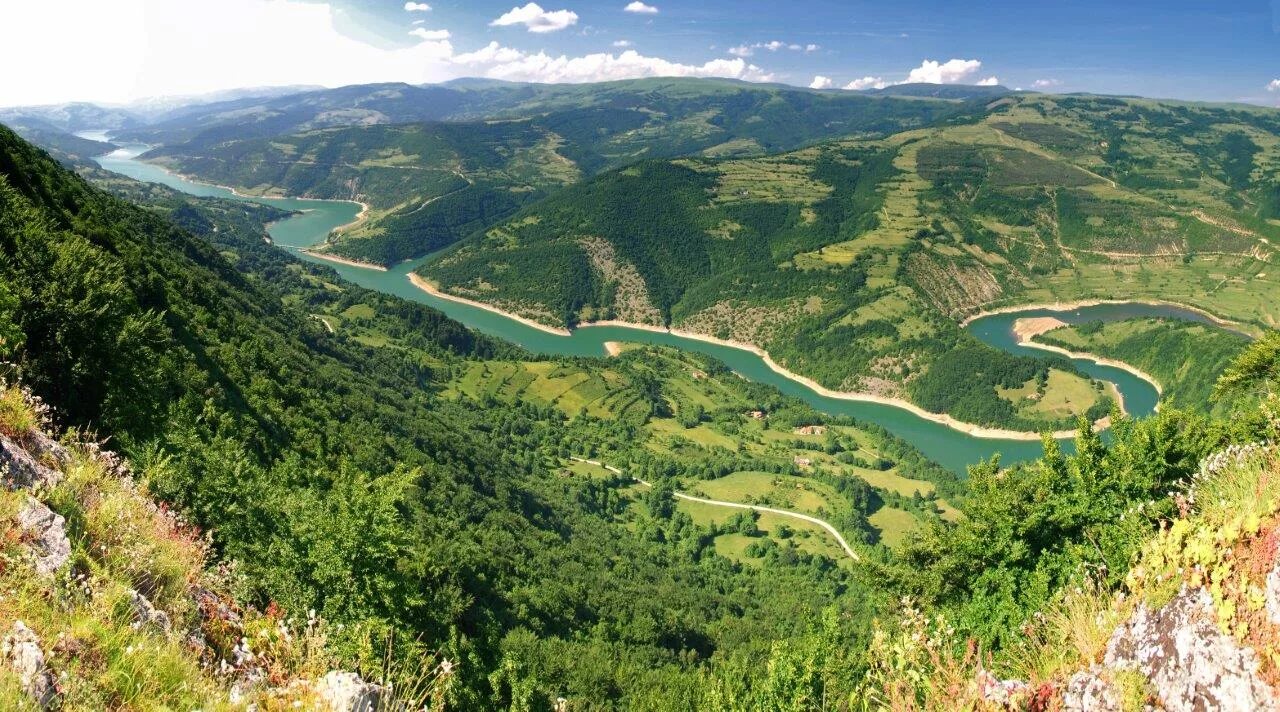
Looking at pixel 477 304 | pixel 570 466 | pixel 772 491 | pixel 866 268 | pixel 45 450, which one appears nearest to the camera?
pixel 45 450

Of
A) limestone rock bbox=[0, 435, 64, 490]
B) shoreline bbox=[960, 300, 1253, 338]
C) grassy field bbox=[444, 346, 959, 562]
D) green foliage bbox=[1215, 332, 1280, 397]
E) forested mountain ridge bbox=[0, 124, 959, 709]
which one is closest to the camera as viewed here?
limestone rock bbox=[0, 435, 64, 490]

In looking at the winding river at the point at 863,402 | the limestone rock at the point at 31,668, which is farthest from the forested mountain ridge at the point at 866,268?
the limestone rock at the point at 31,668

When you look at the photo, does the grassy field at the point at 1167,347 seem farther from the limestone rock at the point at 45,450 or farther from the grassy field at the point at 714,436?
the limestone rock at the point at 45,450

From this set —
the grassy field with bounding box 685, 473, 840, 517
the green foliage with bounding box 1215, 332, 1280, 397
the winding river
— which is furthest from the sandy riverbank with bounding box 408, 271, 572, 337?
the green foliage with bounding box 1215, 332, 1280, 397

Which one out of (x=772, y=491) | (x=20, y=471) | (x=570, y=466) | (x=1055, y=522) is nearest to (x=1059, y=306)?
(x=772, y=491)

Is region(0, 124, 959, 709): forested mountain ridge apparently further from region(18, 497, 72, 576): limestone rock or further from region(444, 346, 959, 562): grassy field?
region(18, 497, 72, 576): limestone rock

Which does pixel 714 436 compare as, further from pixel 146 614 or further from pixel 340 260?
pixel 340 260
